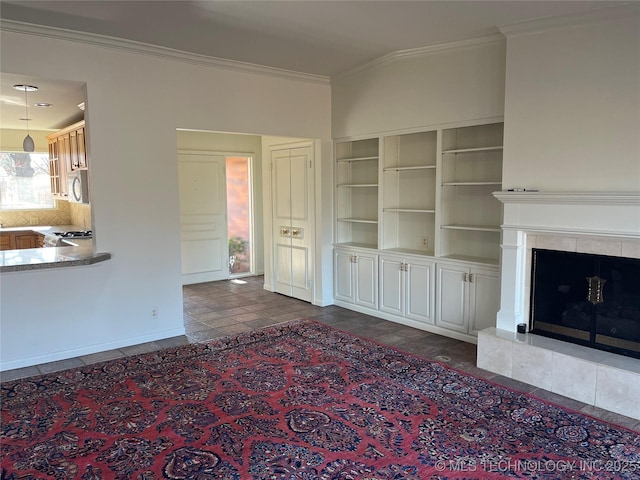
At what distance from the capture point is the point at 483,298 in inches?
177

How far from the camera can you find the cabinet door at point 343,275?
5.93m

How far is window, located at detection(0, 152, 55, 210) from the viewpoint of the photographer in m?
8.10

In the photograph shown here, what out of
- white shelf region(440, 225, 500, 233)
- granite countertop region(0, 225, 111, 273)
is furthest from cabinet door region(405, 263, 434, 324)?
granite countertop region(0, 225, 111, 273)

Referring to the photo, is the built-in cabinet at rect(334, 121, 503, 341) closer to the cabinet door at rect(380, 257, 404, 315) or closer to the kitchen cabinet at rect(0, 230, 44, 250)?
the cabinet door at rect(380, 257, 404, 315)

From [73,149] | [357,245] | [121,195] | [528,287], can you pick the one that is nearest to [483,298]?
[528,287]

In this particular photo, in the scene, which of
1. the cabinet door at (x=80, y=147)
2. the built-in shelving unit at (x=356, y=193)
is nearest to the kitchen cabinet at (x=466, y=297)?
the built-in shelving unit at (x=356, y=193)

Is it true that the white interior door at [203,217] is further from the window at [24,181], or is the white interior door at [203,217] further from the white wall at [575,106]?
the white wall at [575,106]

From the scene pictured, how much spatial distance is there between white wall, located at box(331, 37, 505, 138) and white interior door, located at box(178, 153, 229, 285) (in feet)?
9.07

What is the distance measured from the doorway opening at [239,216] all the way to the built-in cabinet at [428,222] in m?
2.74

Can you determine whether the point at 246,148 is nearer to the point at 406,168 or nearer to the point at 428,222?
the point at 406,168

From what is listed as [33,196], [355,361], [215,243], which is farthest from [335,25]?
[33,196]

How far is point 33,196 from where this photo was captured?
27.3 ft

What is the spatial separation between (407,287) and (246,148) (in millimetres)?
4319

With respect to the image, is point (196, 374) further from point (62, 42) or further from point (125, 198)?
point (62, 42)
